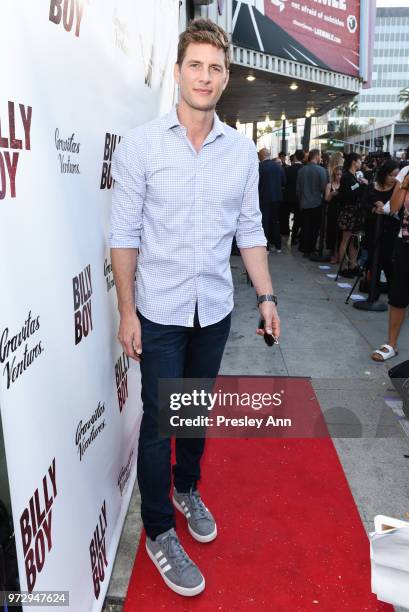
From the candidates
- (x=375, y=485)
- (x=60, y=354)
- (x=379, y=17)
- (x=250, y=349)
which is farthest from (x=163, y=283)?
(x=379, y=17)

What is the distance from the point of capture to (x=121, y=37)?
2.10 m

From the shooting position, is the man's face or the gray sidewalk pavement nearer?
the man's face

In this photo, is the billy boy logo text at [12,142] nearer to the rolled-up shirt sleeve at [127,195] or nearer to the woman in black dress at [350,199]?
the rolled-up shirt sleeve at [127,195]

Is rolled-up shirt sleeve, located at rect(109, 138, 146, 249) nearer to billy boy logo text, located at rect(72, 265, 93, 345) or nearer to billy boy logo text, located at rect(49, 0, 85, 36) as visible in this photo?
billy boy logo text, located at rect(72, 265, 93, 345)

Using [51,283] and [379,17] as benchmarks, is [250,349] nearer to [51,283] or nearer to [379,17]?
[51,283]

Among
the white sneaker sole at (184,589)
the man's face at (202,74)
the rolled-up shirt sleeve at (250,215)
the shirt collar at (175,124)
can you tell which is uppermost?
the man's face at (202,74)

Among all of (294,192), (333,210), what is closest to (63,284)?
(333,210)

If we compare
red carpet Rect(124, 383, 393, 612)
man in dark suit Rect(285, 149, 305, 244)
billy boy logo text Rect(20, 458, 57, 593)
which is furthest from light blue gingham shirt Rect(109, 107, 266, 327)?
man in dark suit Rect(285, 149, 305, 244)

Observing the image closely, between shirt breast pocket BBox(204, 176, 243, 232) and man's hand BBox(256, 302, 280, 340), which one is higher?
shirt breast pocket BBox(204, 176, 243, 232)

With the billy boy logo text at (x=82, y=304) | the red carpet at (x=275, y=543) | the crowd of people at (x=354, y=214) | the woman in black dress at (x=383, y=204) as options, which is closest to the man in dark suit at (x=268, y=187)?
the crowd of people at (x=354, y=214)

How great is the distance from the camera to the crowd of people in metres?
4.29

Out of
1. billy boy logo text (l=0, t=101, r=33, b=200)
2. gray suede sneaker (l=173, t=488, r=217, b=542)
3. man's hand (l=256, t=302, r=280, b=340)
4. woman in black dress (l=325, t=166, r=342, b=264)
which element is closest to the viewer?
billy boy logo text (l=0, t=101, r=33, b=200)

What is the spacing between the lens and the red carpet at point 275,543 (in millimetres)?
2049

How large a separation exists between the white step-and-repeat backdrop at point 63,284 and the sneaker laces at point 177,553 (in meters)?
0.27
